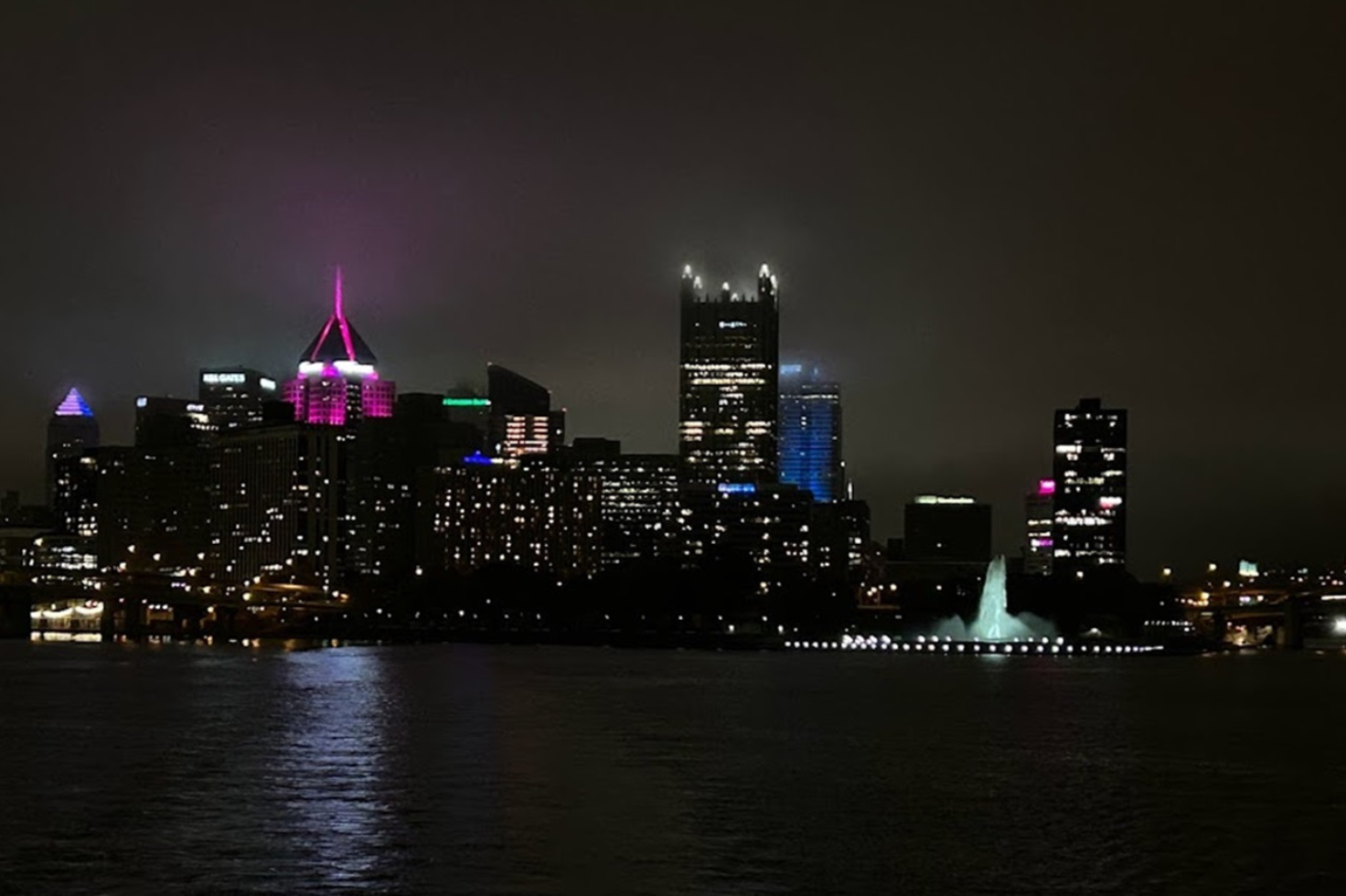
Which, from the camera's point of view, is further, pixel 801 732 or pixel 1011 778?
pixel 801 732

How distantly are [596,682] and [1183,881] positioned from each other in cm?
8220

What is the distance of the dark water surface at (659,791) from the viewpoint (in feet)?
147

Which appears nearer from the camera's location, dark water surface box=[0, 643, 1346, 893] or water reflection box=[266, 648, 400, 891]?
dark water surface box=[0, 643, 1346, 893]

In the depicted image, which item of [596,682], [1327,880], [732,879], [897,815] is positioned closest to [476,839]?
[732,879]

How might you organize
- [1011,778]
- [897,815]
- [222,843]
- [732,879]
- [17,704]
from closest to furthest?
1. [732,879]
2. [222,843]
3. [897,815]
4. [1011,778]
5. [17,704]

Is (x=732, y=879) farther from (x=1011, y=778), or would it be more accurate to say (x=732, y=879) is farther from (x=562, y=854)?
(x=1011, y=778)

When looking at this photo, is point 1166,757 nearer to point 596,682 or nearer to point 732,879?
point 732,879

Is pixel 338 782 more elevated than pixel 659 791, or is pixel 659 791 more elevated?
pixel 659 791

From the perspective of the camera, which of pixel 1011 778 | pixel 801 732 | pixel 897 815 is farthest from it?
pixel 801 732

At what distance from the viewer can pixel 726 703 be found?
103 metres

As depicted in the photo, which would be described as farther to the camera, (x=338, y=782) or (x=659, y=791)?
(x=338, y=782)

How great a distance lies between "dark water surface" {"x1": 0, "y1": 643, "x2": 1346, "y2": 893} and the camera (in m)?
44.7

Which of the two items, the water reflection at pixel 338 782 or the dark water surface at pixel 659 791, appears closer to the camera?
the dark water surface at pixel 659 791

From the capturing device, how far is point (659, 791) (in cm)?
5925
